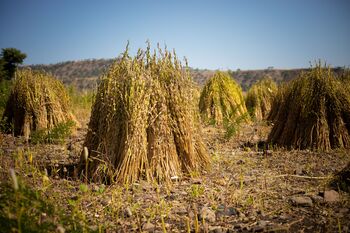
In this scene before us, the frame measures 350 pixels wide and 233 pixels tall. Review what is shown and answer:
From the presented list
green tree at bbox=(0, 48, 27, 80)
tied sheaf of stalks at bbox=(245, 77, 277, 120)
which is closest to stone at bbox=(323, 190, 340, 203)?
tied sheaf of stalks at bbox=(245, 77, 277, 120)

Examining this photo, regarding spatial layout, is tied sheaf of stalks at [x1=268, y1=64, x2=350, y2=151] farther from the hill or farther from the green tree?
the hill

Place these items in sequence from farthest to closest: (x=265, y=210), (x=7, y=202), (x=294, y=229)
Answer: (x=265, y=210)
(x=294, y=229)
(x=7, y=202)

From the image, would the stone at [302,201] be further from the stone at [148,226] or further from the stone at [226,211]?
the stone at [148,226]

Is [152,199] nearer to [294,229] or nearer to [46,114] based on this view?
[294,229]

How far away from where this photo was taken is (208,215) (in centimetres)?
280

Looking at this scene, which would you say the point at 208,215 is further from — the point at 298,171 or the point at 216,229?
the point at 298,171

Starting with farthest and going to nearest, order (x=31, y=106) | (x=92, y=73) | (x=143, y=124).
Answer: (x=92, y=73)
(x=31, y=106)
(x=143, y=124)

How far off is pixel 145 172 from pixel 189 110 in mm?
980

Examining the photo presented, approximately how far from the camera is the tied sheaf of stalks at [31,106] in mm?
6375

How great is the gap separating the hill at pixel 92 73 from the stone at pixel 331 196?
1121 inches

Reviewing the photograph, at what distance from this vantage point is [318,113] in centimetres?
530

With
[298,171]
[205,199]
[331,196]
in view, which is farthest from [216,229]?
[298,171]

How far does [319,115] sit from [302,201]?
9.09 feet

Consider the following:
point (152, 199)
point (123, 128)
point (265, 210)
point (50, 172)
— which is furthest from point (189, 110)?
point (50, 172)
